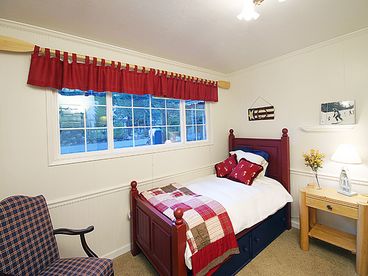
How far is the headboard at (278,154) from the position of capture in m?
2.58

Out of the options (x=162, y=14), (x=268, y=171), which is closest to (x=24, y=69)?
(x=162, y=14)

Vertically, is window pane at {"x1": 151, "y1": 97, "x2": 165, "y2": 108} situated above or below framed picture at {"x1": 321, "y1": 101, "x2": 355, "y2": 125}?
above

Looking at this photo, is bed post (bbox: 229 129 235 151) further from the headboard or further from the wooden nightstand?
the wooden nightstand

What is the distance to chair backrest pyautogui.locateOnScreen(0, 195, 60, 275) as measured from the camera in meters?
1.23

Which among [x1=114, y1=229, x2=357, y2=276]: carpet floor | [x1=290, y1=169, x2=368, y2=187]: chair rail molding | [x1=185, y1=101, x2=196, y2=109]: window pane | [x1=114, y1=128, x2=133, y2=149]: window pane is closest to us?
[x1=114, y1=229, x2=357, y2=276]: carpet floor

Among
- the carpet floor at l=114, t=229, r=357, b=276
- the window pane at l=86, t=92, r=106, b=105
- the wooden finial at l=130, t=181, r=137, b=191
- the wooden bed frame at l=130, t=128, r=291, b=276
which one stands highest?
the window pane at l=86, t=92, r=106, b=105

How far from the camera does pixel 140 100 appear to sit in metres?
2.47

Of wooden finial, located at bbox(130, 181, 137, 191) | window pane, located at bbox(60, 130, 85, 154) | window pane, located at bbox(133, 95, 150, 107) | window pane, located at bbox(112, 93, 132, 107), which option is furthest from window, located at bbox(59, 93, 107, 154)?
wooden finial, located at bbox(130, 181, 137, 191)

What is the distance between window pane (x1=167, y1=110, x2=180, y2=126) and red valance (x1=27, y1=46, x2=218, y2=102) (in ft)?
0.88

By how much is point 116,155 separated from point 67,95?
0.82m

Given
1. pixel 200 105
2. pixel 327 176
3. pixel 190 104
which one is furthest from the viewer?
pixel 200 105

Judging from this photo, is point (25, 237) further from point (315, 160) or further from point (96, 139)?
point (315, 160)

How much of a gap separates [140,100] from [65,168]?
46.7 inches

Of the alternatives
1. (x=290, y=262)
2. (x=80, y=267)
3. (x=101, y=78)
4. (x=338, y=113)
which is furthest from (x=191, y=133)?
(x=80, y=267)
